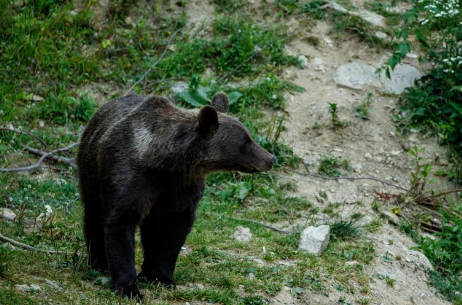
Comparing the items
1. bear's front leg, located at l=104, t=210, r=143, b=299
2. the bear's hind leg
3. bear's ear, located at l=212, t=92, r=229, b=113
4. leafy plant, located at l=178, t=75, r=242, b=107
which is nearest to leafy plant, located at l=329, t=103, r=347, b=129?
leafy plant, located at l=178, t=75, r=242, b=107

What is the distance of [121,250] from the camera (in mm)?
6105

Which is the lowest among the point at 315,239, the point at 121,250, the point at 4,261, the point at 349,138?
the point at 349,138

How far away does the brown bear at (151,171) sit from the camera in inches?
241

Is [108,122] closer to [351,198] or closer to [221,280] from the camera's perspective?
[221,280]

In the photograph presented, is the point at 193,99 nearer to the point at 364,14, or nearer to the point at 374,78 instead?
the point at 374,78

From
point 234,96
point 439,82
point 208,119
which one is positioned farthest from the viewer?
point 439,82

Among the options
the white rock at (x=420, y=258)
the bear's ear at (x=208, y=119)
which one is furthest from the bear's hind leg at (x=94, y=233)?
the white rock at (x=420, y=258)

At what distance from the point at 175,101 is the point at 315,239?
4.01m

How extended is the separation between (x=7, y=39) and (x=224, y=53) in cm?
375

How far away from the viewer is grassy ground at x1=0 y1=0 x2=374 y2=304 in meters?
6.58

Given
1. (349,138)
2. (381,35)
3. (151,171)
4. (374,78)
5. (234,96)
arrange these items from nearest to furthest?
(151,171) < (234,96) < (349,138) < (374,78) < (381,35)

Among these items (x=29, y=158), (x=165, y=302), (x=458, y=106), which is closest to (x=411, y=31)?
(x=458, y=106)

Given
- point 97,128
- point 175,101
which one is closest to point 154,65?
point 175,101

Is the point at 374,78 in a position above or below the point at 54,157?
above
